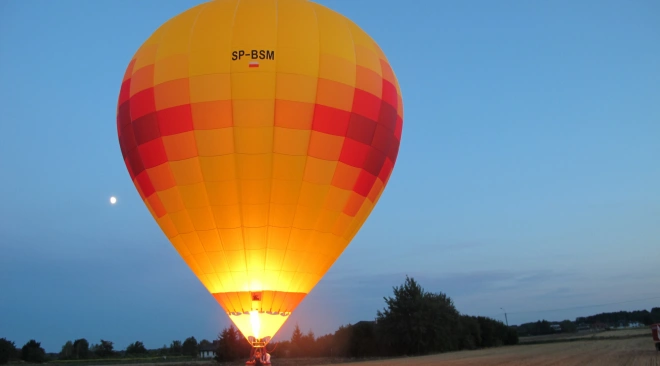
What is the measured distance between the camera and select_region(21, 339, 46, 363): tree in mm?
52500

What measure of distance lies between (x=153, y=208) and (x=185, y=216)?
119 centimetres

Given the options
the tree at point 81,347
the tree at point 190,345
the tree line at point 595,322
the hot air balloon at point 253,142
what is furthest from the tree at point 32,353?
the tree line at point 595,322

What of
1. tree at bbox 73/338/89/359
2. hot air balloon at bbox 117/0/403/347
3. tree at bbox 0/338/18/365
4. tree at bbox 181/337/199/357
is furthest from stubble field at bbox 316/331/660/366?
tree at bbox 73/338/89/359

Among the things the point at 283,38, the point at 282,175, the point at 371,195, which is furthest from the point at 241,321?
the point at 283,38

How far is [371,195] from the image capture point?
41.3 feet

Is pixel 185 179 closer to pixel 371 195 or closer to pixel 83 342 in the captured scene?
pixel 371 195

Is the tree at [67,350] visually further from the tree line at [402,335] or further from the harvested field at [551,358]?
the harvested field at [551,358]

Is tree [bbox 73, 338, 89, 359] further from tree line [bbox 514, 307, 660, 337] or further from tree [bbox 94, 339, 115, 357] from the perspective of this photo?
tree line [bbox 514, 307, 660, 337]

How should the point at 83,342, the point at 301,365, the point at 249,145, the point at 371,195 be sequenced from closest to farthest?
the point at 249,145
the point at 371,195
the point at 301,365
the point at 83,342

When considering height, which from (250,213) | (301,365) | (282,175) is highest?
(282,175)

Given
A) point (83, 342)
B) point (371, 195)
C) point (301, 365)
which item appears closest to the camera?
point (371, 195)

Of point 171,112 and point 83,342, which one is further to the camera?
point 83,342

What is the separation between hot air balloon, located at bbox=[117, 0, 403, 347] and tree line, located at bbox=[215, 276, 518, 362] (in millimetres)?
24752

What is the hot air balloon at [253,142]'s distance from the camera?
10609mm
